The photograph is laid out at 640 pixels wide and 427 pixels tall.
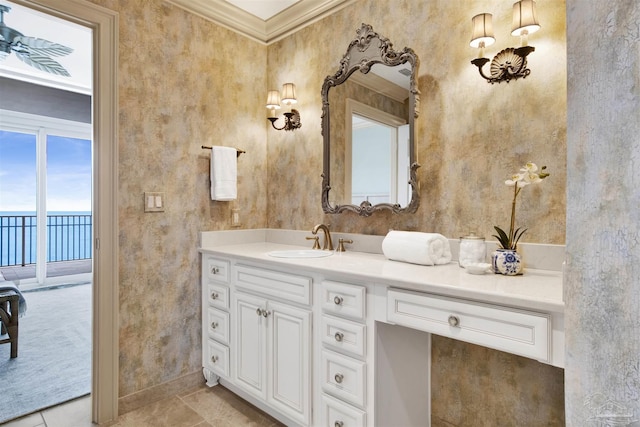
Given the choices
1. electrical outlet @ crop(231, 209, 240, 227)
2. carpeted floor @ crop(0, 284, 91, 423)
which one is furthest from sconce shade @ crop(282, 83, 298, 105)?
carpeted floor @ crop(0, 284, 91, 423)

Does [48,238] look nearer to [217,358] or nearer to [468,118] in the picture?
[217,358]

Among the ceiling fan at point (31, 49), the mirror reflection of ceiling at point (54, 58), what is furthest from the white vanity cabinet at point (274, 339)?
the ceiling fan at point (31, 49)

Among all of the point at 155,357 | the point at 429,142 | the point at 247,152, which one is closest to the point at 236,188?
the point at 247,152

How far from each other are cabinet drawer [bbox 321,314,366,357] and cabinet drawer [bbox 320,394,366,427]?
0.84ft

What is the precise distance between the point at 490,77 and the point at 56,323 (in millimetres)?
4598

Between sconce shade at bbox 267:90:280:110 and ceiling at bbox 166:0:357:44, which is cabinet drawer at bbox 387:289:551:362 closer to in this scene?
sconce shade at bbox 267:90:280:110

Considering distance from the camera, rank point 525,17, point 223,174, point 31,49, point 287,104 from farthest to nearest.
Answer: point 31,49
point 287,104
point 223,174
point 525,17

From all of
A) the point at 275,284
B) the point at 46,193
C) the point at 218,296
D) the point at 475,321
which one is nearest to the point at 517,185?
the point at 475,321

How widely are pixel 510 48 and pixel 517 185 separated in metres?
0.65

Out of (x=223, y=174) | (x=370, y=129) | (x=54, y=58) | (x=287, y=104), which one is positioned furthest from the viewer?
(x=54, y=58)

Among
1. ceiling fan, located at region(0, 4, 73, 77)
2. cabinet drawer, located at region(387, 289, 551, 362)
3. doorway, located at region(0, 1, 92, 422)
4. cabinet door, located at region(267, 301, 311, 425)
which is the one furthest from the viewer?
ceiling fan, located at region(0, 4, 73, 77)

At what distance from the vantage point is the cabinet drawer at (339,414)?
1.54 metres

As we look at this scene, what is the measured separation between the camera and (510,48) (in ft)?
5.26

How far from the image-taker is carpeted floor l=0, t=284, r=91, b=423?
7.33ft
